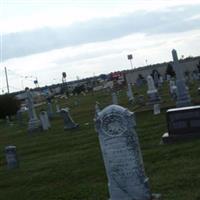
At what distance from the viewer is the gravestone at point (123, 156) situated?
9.07 meters

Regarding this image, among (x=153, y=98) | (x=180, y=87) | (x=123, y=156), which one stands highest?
(x=180, y=87)

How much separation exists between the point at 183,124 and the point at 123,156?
6.18 metres

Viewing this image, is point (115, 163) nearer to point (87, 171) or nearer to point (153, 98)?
point (87, 171)

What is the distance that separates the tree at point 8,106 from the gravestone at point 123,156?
38.8 m

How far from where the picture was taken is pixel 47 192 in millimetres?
11711

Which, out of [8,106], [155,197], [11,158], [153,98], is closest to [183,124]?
[11,158]

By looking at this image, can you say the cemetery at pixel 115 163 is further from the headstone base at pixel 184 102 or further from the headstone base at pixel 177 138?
the headstone base at pixel 184 102

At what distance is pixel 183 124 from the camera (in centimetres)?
1499

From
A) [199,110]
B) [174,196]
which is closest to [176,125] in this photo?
[199,110]

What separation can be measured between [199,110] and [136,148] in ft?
19.8

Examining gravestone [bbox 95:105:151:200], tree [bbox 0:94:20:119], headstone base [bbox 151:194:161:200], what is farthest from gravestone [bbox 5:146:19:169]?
tree [bbox 0:94:20:119]

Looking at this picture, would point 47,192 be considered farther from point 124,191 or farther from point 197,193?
point 197,193

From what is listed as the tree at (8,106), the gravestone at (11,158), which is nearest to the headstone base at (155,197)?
the gravestone at (11,158)

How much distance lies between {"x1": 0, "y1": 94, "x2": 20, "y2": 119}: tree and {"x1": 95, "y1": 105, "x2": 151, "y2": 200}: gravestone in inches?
1528
